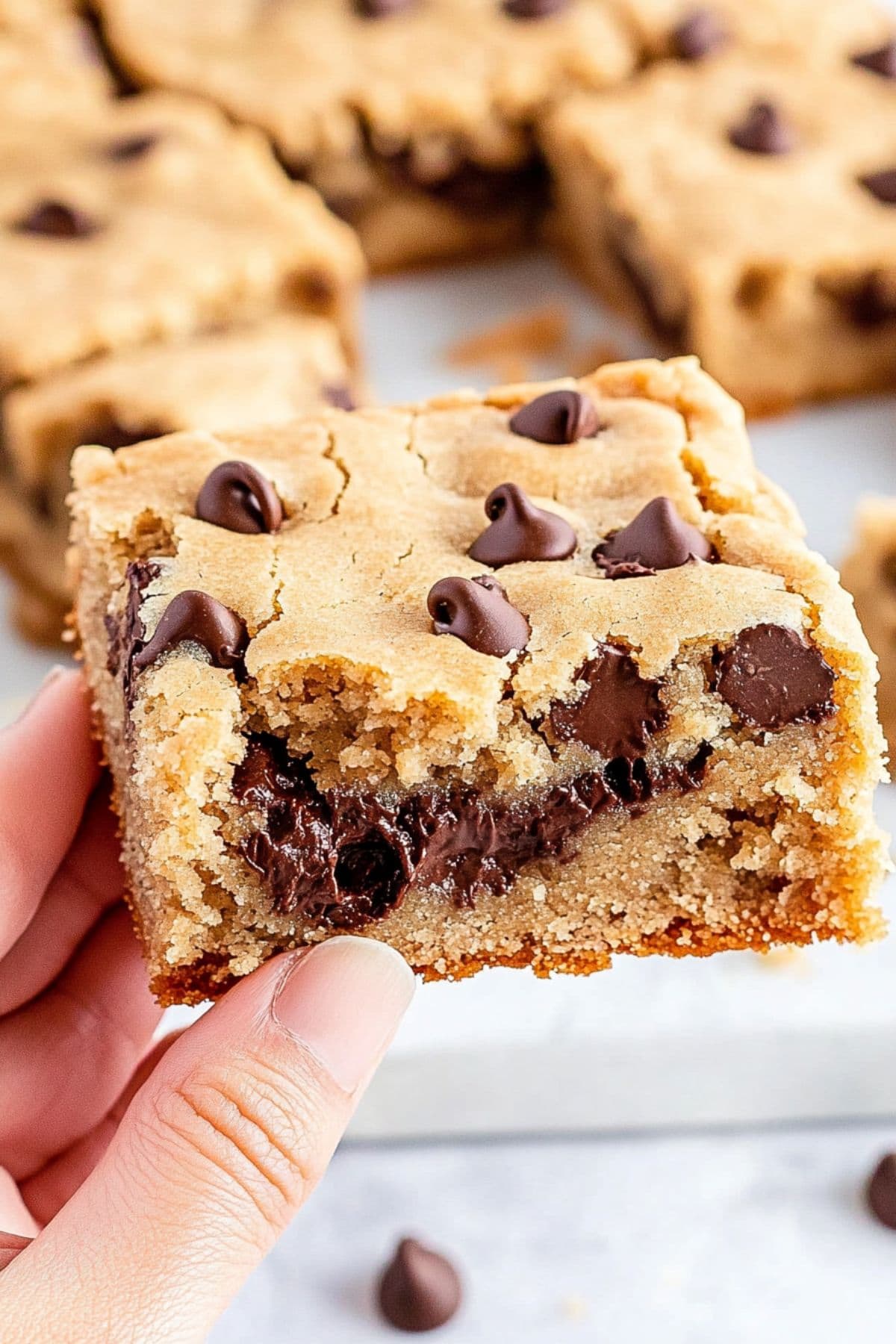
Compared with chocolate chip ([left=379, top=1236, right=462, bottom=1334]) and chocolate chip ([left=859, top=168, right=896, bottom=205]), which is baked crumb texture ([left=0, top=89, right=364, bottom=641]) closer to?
chocolate chip ([left=859, top=168, right=896, bottom=205])

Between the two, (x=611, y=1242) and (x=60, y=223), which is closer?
(x=611, y=1242)

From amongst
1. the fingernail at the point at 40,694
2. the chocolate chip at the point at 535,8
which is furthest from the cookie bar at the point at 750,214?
the fingernail at the point at 40,694

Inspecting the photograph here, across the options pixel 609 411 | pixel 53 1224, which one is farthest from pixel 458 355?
pixel 53 1224

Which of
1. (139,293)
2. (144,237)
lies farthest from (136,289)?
(144,237)

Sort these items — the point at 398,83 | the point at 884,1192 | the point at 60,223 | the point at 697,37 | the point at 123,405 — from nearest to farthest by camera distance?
the point at 884,1192 → the point at 123,405 → the point at 60,223 → the point at 398,83 → the point at 697,37

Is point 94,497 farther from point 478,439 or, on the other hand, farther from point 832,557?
point 832,557

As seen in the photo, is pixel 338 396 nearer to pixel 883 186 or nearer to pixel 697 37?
pixel 883 186

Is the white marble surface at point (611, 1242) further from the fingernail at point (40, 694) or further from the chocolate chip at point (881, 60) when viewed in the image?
the chocolate chip at point (881, 60)
